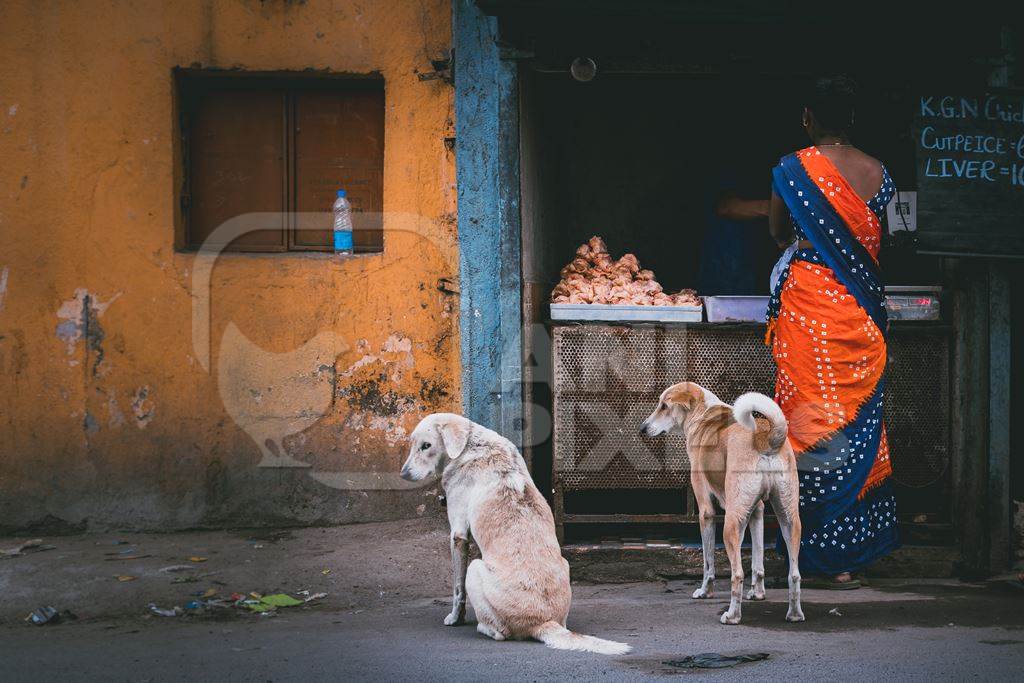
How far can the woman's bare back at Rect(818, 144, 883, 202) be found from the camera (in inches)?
189

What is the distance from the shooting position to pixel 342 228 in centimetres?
615

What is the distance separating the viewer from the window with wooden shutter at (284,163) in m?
6.21

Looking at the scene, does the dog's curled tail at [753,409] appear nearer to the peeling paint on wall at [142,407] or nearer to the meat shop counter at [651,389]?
the meat shop counter at [651,389]

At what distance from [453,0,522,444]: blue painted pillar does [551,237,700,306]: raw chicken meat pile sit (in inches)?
14.4

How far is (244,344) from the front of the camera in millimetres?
6012

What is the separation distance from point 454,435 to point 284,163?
2630 mm

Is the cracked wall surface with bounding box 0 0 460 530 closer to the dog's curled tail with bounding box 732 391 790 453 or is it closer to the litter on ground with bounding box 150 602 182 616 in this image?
the litter on ground with bounding box 150 602 182 616

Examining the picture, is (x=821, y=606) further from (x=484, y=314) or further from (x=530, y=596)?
(x=484, y=314)

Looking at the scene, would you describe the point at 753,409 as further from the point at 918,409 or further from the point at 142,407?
the point at 142,407

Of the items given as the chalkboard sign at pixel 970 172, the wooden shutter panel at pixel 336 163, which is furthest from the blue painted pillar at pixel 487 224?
the chalkboard sign at pixel 970 172

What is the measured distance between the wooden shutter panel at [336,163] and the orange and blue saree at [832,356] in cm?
256

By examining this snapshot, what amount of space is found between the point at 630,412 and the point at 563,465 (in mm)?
468

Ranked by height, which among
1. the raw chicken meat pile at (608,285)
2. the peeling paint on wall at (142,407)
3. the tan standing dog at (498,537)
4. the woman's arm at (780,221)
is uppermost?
the woman's arm at (780,221)

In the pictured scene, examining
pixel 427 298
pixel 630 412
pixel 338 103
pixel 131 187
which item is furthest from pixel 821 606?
pixel 131 187
